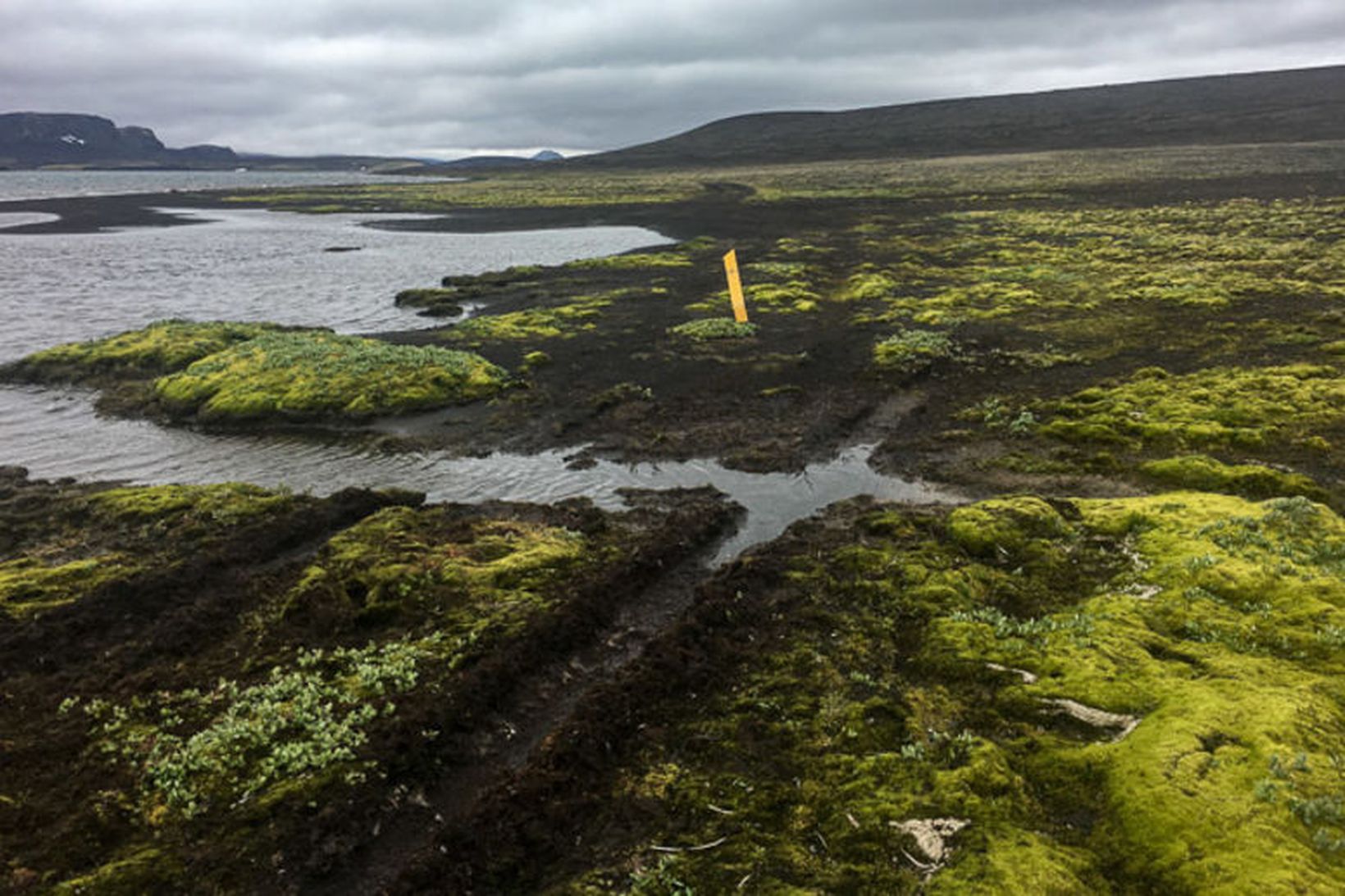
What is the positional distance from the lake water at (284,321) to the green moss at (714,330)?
15090mm

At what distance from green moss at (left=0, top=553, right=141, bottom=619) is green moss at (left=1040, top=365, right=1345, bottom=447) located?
2642 cm

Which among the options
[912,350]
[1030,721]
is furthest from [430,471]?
[912,350]

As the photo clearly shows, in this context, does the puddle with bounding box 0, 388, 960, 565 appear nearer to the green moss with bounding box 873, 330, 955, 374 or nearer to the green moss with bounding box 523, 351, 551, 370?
the green moss with bounding box 873, 330, 955, 374

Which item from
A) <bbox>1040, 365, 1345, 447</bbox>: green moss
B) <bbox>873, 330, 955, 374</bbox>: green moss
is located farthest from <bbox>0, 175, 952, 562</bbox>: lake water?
<bbox>873, 330, 955, 374</bbox>: green moss

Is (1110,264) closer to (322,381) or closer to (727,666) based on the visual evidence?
(322,381)

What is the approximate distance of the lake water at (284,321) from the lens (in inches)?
868

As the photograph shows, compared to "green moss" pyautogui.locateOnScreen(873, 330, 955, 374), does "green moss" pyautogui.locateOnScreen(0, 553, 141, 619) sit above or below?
below

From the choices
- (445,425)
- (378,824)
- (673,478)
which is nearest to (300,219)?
(445,425)

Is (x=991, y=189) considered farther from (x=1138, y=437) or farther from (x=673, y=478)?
(x=673, y=478)

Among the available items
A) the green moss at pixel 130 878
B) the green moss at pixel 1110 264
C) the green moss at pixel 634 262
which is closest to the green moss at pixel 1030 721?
the green moss at pixel 130 878

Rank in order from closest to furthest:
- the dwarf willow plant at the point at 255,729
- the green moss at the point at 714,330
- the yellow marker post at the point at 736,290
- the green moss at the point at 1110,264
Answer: the dwarf willow plant at the point at 255,729
the green moss at the point at 714,330
the yellow marker post at the point at 736,290
the green moss at the point at 1110,264

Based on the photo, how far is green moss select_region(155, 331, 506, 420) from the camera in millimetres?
28422

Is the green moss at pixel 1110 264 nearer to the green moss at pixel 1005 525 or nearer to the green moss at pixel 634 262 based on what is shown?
the green moss at pixel 634 262

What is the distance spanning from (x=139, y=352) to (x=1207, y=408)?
45.9m
